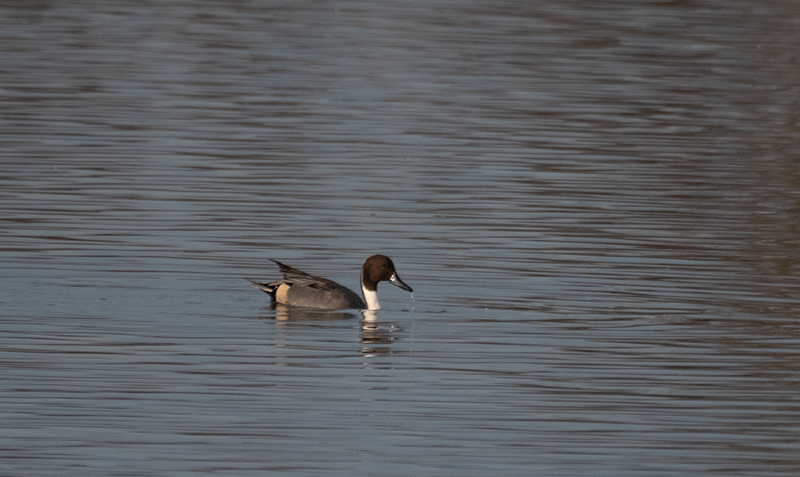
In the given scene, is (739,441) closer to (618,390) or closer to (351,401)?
(618,390)

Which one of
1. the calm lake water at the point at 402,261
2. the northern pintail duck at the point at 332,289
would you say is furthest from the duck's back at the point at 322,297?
the calm lake water at the point at 402,261

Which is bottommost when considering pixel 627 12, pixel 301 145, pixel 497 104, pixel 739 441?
pixel 739 441

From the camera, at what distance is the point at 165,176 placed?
735 inches

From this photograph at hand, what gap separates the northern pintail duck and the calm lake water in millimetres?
155

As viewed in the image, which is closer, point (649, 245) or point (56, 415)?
point (56, 415)

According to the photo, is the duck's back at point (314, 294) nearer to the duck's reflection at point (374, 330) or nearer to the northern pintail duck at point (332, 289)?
the northern pintail duck at point (332, 289)

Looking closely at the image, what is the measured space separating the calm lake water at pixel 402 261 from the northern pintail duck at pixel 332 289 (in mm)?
155

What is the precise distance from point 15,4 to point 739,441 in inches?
1347

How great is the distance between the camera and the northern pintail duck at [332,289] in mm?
12906

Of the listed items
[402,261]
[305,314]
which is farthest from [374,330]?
[402,261]

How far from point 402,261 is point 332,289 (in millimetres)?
1917

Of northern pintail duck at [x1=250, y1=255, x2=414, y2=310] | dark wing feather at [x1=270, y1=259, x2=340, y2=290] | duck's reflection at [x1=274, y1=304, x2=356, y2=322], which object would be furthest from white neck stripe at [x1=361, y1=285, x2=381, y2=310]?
dark wing feather at [x1=270, y1=259, x2=340, y2=290]

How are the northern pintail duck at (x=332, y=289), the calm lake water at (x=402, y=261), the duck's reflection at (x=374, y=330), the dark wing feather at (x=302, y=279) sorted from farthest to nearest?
the northern pintail duck at (x=332, y=289)
the dark wing feather at (x=302, y=279)
the duck's reflection at (x=374, y=330)
the calm lake water at (x=402, y=261)

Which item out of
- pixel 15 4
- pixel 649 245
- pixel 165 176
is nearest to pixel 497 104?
pixel 165 176
